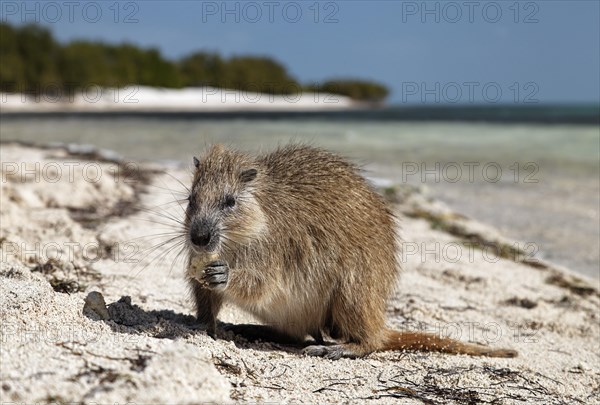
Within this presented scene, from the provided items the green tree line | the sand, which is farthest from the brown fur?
the green tree line

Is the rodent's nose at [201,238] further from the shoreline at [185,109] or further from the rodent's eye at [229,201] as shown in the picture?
the shoreline at [185,109]

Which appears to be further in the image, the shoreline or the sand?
the shoreline

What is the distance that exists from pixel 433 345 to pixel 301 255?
0.95 meters

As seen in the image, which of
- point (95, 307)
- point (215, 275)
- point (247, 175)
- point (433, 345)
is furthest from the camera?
point (433, 345)

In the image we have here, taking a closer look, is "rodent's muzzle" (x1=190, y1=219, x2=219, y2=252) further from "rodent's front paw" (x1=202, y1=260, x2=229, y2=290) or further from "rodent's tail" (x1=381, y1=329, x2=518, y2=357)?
"rodent's tail" (x1=381, y1=329, x2=518, y2=357)

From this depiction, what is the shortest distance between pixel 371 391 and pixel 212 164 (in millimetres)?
1593

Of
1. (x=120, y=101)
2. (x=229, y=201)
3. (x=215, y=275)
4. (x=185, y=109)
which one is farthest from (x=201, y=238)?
(x=185, y=109)

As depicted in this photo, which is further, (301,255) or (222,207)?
(301,255)

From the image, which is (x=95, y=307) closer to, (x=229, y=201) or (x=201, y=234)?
(x=201, y=234)

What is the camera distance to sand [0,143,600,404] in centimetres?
248

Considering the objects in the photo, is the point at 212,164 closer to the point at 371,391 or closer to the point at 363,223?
the point at 363,223

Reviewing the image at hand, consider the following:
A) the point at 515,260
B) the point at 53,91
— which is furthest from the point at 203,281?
the point at 53,91

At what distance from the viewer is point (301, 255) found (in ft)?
12.8

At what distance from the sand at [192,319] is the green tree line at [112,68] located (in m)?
30.3
